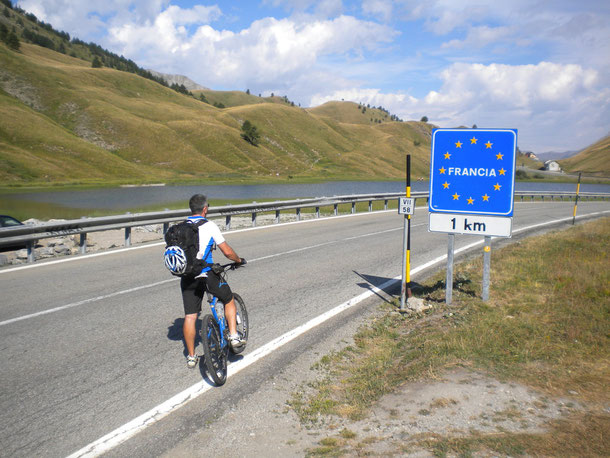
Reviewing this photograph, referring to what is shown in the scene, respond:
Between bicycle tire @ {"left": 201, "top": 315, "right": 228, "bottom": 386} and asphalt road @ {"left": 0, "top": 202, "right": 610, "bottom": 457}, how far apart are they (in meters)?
0.16

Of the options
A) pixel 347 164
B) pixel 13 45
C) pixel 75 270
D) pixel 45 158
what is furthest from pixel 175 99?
pixel 75 270

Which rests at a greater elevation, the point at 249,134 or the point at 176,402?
the point at 249,134

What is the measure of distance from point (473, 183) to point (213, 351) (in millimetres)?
4894

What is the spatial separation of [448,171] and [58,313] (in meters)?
6.67

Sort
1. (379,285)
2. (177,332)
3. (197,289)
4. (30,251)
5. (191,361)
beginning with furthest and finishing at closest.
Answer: (30,251), (379,285), (177,332), (191,361), (197,289)

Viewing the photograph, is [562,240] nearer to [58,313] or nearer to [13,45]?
[58,313]

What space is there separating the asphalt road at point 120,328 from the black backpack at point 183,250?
1.25m

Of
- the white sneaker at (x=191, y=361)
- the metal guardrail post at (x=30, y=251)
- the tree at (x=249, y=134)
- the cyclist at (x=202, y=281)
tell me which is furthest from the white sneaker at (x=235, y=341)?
the tree at (x=249, y=134)

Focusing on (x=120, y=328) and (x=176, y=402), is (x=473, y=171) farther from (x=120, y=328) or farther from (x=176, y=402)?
(x=120, y=328)

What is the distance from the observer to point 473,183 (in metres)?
7.21

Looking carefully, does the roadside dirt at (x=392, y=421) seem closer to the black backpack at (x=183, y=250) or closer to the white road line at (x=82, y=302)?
the black backpack at (x=183, y=250)

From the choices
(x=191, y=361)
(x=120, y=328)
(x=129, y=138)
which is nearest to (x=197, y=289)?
(x=191, y=361)

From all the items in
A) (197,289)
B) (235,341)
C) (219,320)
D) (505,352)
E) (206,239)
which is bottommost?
(505,352)

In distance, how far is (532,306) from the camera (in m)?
7.09
